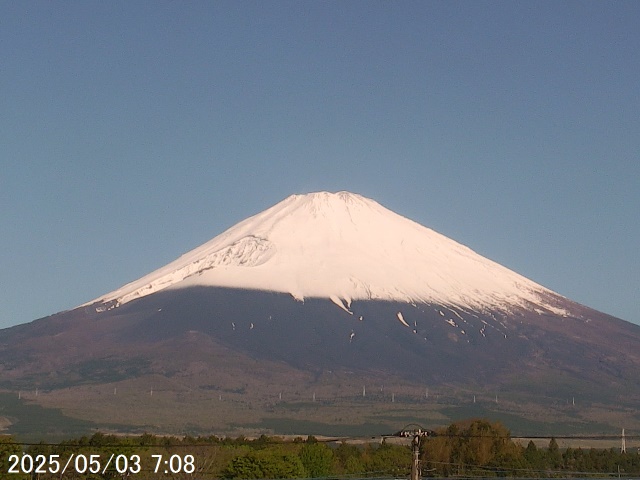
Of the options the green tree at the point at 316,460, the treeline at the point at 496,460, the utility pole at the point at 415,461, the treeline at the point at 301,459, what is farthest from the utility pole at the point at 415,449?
the treeline at the point at 496,460

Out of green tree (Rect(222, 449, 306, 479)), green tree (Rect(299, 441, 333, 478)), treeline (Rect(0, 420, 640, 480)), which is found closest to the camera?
treeline (Rect(0, 420, 640, 480))

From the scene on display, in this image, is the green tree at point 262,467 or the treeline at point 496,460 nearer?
the green tree at point 262,467

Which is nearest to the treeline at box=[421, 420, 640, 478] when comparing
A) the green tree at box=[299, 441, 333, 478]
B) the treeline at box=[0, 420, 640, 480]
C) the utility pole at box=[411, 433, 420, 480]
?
the treeline at box=[0, 420, 640, 480]

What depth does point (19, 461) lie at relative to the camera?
93312mm

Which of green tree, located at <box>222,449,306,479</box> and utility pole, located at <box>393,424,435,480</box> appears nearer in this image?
utility pole, located at <box>393,424,435,480</box>

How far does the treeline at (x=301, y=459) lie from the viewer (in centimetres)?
9656

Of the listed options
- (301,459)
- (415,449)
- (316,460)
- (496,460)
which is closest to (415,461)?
(415,449)

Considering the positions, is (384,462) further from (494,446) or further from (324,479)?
(324,479)

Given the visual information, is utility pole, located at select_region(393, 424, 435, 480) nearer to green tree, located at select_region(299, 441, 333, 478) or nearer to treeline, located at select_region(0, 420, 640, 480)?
treeline, located at select_region(0, 420, 640, 480)

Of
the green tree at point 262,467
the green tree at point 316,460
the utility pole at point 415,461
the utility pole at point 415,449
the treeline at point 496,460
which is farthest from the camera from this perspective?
the treeline at point 496,460

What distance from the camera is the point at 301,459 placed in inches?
4481

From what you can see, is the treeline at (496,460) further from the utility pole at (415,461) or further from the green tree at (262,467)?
the utility pole at (415,461)

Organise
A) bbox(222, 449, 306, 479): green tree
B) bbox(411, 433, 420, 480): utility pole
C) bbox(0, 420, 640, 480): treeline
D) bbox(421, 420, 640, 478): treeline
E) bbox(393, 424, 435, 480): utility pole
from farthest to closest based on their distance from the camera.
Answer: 1. bbox(421, 420, 640, 478): treeline
2. bbox(222, 449, 306, 479): green tree
3. bbox(0, 420, 640, 480): treeline
4. bbox(393, 424, 435, 480): utility pole
5. bbox(411, 433, 420, 480): utility pole

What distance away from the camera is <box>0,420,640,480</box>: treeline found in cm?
9656
